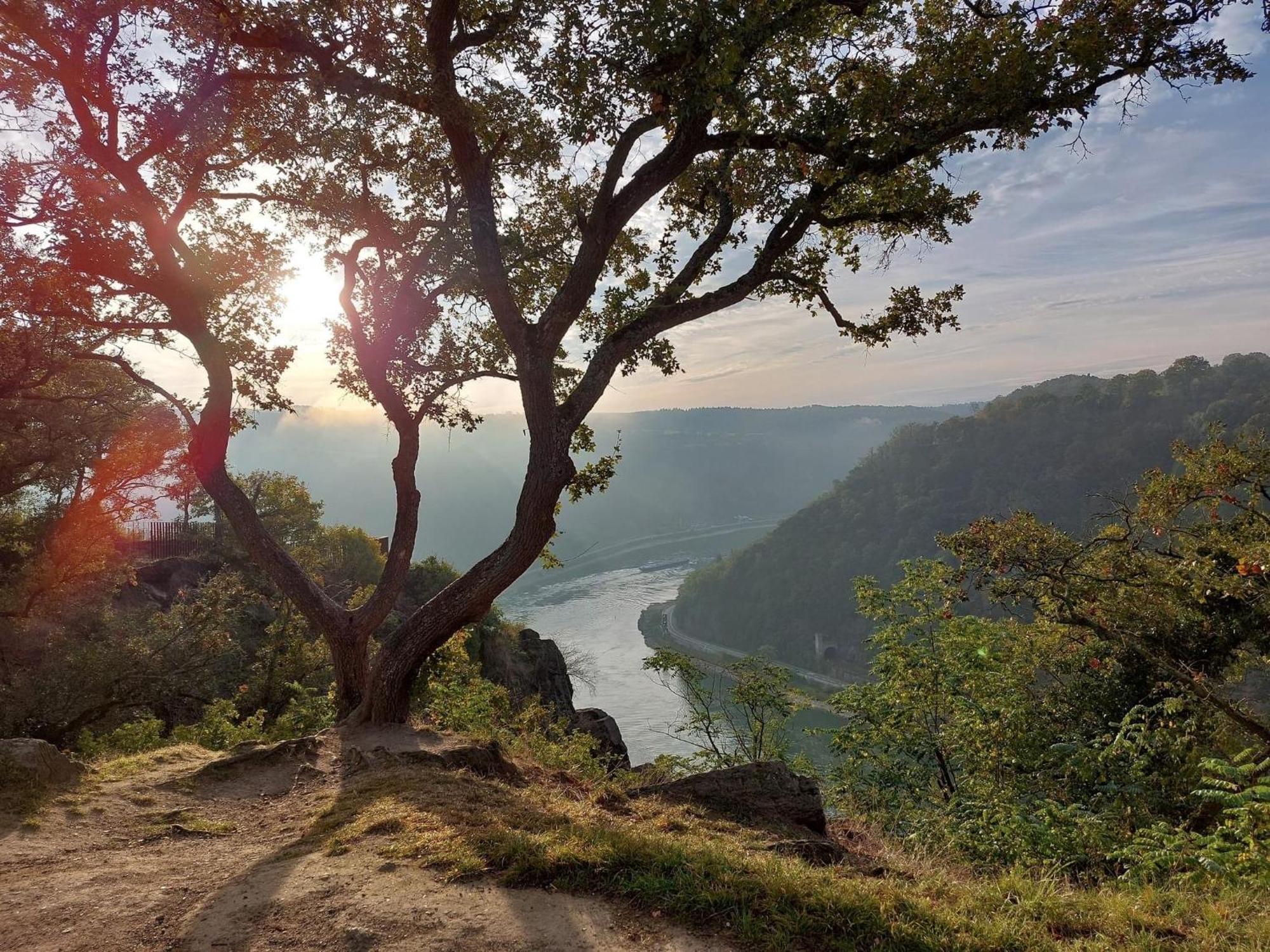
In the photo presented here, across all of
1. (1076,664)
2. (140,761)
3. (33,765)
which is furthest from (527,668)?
(33,765)

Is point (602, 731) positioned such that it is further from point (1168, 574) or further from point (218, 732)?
point (1168, 574)

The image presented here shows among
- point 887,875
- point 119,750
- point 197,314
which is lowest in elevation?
Result: point 887,875

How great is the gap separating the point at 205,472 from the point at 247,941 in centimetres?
665

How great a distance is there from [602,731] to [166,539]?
20928 mm

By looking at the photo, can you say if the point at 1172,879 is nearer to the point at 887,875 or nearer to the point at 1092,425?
the point at 887,875

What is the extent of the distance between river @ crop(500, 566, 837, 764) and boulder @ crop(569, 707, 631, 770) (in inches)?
312

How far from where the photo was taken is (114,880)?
3.79 meters

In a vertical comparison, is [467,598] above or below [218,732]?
above

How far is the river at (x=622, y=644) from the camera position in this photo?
53.2 metres

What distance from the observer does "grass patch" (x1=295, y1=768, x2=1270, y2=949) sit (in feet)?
9.75

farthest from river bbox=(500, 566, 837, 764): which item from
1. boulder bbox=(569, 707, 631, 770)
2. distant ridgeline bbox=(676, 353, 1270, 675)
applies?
distant ridgeline bbox=(676, 353, 1270, 675)

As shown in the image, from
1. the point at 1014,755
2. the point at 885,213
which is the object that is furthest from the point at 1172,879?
the point at 885,213

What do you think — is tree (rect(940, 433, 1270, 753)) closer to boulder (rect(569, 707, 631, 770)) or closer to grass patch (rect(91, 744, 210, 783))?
boulder (rect(569, 707, 631, 770))

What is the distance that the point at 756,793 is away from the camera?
6.27m
